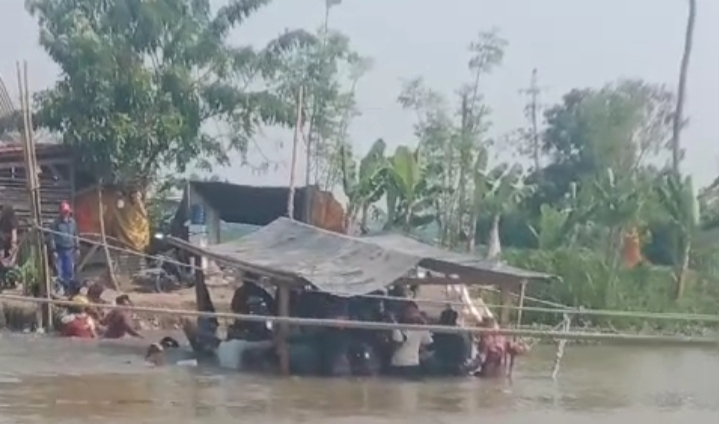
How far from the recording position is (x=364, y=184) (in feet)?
70.1

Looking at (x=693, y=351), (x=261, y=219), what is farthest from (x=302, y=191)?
(x=693, y=351)

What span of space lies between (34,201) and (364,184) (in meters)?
6.54

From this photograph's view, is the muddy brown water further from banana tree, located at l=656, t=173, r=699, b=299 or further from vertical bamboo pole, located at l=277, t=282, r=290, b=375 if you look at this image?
banana tree, located at l=656, t=173, r=699, b=299

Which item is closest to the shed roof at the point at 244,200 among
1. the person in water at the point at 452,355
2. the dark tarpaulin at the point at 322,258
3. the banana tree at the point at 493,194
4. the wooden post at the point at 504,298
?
the banana tree at the point at 493,194

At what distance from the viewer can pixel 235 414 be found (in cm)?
1128

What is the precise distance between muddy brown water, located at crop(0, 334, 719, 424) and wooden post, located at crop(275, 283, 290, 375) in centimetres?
25

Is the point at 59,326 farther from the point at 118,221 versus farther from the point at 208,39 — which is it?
the point at 208,39

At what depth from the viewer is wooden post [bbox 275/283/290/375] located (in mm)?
13641

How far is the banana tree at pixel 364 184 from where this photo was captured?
839 inches

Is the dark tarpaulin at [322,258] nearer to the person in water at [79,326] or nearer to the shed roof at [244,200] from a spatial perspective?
the person in water at [79,326]

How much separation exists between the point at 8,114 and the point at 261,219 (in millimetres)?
4292

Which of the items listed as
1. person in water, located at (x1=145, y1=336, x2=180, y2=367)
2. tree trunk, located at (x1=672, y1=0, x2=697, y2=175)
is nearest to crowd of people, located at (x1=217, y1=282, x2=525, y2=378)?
person in water, located at (x1=145, y1=336, x2=180, y2=367)

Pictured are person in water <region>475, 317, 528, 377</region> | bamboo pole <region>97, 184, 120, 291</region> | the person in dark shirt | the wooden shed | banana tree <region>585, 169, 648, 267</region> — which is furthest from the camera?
banana tree <region>585, 169, 648, 267</region>

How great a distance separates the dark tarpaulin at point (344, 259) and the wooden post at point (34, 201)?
7.62 feet
